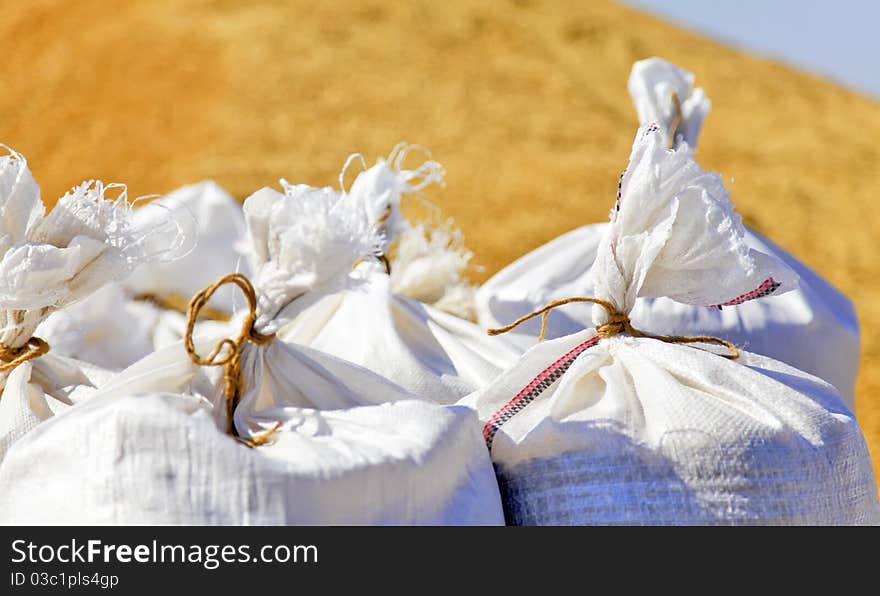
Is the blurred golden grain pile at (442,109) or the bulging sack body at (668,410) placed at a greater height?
the bulging sack body at (668,410)

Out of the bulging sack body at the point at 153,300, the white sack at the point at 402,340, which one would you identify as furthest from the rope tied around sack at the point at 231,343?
the bulging sack body at the point at 153,300

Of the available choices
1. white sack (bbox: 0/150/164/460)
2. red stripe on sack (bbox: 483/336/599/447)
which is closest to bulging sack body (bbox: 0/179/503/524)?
red stripe on sack (bbox: 483/336/599/447)

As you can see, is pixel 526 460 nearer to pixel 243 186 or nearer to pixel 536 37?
pixel 243 186

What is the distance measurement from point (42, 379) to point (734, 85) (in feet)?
46.8

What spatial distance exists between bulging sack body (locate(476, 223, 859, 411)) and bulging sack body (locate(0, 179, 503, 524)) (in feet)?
3.42

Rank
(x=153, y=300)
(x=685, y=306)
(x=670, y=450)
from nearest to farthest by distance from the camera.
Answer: (x=670, y=450) < (x=685, y=306) < (x=153, y=300)

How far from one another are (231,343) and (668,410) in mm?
587

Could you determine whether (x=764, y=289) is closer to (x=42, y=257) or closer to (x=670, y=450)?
(x=670, y=450)

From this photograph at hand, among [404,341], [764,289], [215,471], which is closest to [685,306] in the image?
[404,341]

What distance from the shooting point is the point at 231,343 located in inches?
61.6

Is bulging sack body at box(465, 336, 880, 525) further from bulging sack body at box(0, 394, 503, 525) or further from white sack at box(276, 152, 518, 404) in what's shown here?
white sack at box(276, 152, 518, 404)

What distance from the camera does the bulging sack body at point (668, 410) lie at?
1687mm

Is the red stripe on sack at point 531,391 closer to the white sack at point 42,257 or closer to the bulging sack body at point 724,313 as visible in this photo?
the white sack at point 42,257

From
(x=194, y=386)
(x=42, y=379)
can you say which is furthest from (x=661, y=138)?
(x=42, y=379)
